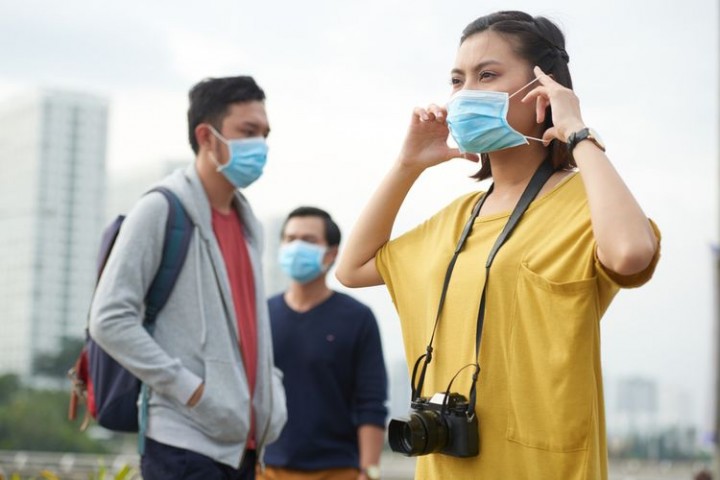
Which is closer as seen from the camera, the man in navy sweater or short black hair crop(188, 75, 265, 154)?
short black hair crop(188, 75, 265, 154)

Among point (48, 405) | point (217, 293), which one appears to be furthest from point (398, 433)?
point (48, 405)

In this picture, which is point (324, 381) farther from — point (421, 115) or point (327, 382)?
point (421, 115)

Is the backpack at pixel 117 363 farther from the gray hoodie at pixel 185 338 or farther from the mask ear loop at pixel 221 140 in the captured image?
the mask ear loop at pixel 221 140

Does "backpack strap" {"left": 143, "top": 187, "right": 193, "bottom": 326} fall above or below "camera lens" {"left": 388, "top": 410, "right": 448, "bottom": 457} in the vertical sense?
above

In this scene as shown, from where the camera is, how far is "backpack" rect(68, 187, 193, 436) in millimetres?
3943

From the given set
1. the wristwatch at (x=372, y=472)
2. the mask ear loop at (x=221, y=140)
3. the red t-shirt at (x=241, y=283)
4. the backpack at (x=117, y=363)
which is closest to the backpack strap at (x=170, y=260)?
the backpack at (x=117, y=363)

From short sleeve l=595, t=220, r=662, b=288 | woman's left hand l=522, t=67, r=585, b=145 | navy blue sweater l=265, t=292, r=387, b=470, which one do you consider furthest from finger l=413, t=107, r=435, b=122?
navy blue sweater l=265, t=292, r=387, b=470

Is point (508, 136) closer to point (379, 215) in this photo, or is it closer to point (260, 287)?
point (379, 215)

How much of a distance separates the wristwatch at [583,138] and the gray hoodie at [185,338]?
191cm

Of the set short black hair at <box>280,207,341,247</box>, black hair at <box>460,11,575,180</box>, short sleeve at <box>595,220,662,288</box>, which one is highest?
black hair at <box>460,11,575,180</box>

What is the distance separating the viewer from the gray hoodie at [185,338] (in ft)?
12.5

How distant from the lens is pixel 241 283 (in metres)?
4.32

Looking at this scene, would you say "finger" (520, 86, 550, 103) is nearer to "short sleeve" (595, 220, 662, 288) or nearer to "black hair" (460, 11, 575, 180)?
"black hair" (460, 11, 575, 180)

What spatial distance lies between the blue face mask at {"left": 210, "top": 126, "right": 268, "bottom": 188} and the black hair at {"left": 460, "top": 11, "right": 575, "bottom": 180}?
1826 millimetres
